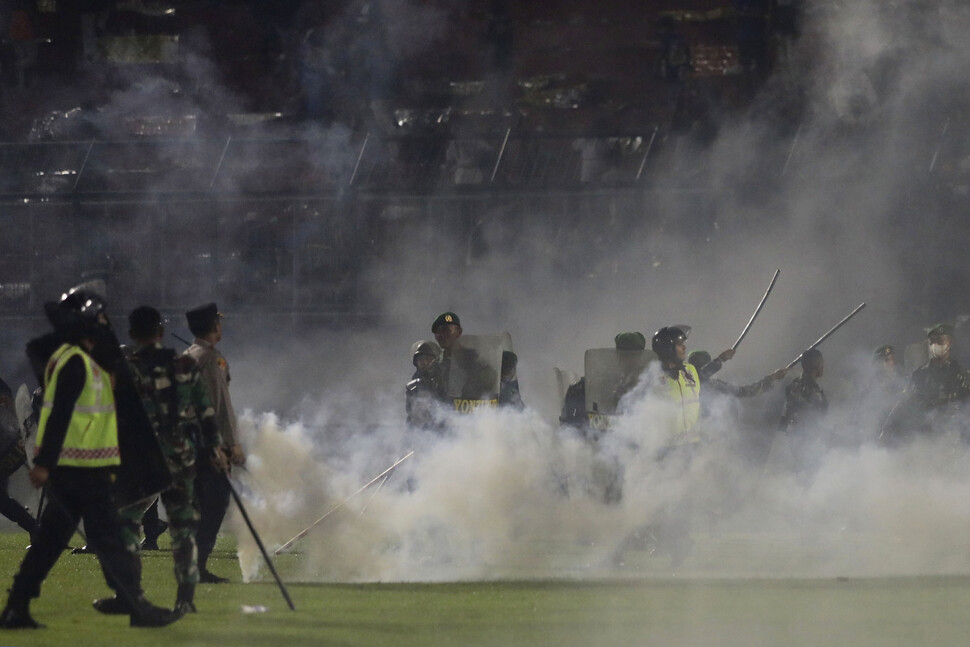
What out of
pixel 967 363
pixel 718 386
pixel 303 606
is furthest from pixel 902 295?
pixel 303 606

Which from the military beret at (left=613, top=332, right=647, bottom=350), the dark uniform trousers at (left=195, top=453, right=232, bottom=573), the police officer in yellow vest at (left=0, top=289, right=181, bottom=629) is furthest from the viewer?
the military beret at (left=613, top=332, right=647, bottom=350)

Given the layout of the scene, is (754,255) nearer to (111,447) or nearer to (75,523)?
(111,447)

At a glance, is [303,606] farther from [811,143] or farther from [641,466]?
[811,143]

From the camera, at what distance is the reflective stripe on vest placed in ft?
21.4

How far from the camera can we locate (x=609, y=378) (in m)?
10.3

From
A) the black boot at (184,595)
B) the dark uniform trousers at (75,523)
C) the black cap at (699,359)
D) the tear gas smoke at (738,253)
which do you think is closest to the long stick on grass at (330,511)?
the black boot at (184,595)

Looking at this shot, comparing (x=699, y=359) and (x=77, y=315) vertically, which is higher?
(x=77, y=315)

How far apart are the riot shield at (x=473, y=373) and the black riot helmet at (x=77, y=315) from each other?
3.66m

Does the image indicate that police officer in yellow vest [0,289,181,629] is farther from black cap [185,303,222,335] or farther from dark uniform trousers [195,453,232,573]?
dark uniform trousers [195,453,232,573]

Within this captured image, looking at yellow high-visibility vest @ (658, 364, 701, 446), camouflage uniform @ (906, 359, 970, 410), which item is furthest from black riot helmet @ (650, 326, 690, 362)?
camouflage uniform @ (906, 359, 970, 410)

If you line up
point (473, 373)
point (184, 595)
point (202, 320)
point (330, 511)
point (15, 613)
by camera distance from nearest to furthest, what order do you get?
point (15, 613) < point (184, 595) < point (202, 320) < point (330, 511) < point (473, 373)

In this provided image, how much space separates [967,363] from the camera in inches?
654

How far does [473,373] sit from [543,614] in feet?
10.5

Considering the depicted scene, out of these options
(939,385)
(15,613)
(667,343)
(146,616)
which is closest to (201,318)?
(146,616)
